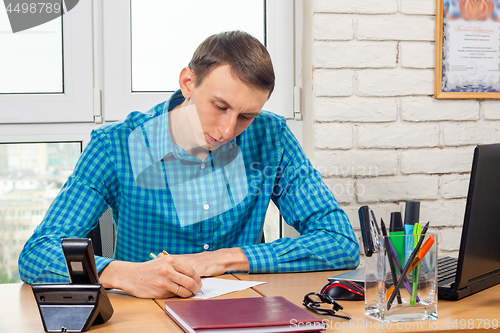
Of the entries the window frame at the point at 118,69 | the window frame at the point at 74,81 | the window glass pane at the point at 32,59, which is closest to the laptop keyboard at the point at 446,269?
the window frame at the point at 118,69

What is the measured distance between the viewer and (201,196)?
129 centimetres

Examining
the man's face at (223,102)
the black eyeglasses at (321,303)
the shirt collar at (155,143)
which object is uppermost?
the man's face at (223,102)

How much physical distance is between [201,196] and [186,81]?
306 millimetres

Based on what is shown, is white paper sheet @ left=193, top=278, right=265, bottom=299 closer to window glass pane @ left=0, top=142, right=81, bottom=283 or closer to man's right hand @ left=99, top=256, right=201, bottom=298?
man's right hand @ left=99, top=256, right=201, bottom=298

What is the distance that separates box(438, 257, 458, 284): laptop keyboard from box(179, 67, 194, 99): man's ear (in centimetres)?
71

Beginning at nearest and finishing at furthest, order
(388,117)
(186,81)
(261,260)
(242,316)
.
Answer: (242,316) < (261,260) < (186,81) < (388,117)

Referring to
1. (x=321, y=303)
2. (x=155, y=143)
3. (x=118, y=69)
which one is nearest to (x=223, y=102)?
(x=155, y=143)

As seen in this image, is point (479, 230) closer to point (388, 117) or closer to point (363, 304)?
point (363, 304)

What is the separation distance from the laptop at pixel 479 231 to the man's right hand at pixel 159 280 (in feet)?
1.03

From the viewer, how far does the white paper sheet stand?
871mm

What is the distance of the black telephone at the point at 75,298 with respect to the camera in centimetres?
67

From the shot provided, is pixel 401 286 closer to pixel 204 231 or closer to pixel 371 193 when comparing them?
pixel 204 231

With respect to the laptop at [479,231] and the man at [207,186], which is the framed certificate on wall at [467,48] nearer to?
the man at [207,186]

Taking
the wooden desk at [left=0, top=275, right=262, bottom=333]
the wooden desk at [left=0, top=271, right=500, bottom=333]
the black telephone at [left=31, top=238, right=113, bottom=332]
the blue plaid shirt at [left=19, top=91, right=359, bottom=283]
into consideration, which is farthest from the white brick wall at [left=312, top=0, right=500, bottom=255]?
the black telephone at [left=31, top=238, right=113, bottom=332]
